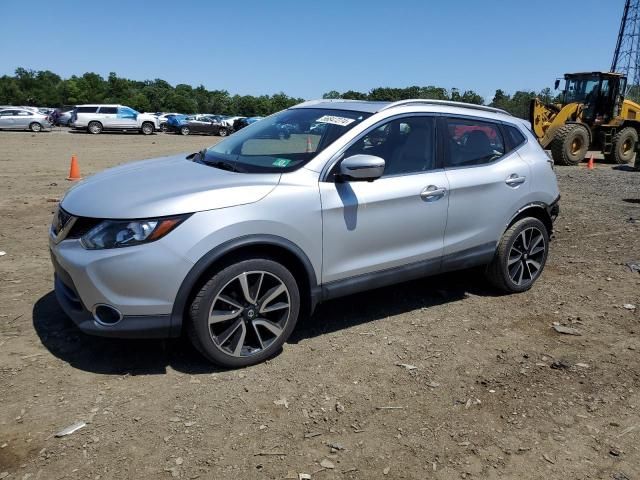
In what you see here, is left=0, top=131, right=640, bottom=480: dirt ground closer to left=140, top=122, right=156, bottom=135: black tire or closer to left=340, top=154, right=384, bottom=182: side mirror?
left=340, top=154, right=384, bottom=182: side mirror

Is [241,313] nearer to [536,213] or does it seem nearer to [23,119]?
[536,213]

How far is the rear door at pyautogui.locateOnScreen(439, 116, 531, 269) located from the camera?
14.6 feet

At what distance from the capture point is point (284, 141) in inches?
166

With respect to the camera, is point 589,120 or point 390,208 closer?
point 390,208

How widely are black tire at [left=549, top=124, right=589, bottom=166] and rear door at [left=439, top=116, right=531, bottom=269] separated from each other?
12.8 meters

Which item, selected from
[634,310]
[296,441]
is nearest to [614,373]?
[634,310]

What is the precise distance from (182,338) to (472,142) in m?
2.90

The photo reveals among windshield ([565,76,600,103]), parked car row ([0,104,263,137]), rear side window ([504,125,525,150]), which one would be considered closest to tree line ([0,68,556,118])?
parked car row ([0,104,263,137])

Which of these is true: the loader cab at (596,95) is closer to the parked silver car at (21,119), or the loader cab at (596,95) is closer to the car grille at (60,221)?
the car grille at (60,221)

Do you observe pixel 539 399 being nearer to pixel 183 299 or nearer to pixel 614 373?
pixel 614 373

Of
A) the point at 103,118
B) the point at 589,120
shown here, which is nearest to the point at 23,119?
the point at 103,118

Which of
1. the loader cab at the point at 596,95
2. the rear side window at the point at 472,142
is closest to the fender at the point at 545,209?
the rear side window at the point at 472,142

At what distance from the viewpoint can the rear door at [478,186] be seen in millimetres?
4438

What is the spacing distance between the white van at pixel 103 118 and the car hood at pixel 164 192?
32.7 m
